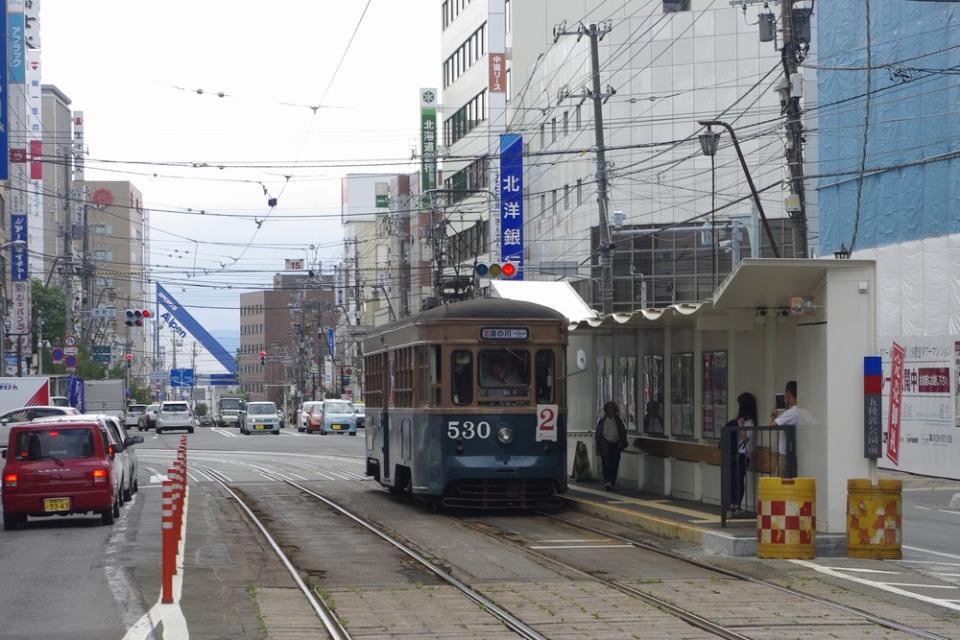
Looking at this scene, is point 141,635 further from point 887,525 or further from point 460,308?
point 460,308

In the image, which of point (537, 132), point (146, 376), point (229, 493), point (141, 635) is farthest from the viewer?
point (146, 376)

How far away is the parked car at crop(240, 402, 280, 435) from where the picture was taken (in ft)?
241

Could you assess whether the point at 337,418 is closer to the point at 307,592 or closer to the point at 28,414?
the point at 28,414

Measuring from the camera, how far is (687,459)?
2152 centimetres

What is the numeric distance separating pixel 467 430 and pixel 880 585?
27.8 feet

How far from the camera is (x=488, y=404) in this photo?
2114 centimetres

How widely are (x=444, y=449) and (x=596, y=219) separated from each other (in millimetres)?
39123

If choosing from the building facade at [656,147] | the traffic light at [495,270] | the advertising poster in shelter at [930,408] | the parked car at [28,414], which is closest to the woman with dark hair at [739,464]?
the advertising poster in shelter at [930,408]

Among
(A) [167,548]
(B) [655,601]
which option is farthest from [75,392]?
(B) [655,601]

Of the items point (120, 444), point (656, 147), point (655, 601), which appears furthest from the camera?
point (656, 147)

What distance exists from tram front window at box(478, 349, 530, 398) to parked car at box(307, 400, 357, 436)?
49076 mm

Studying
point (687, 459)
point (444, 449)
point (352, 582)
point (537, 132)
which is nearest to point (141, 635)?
point (352, 582)

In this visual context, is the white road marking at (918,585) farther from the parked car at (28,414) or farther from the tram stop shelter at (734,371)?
the parked car at (28,414)

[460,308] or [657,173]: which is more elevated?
[657,173]
